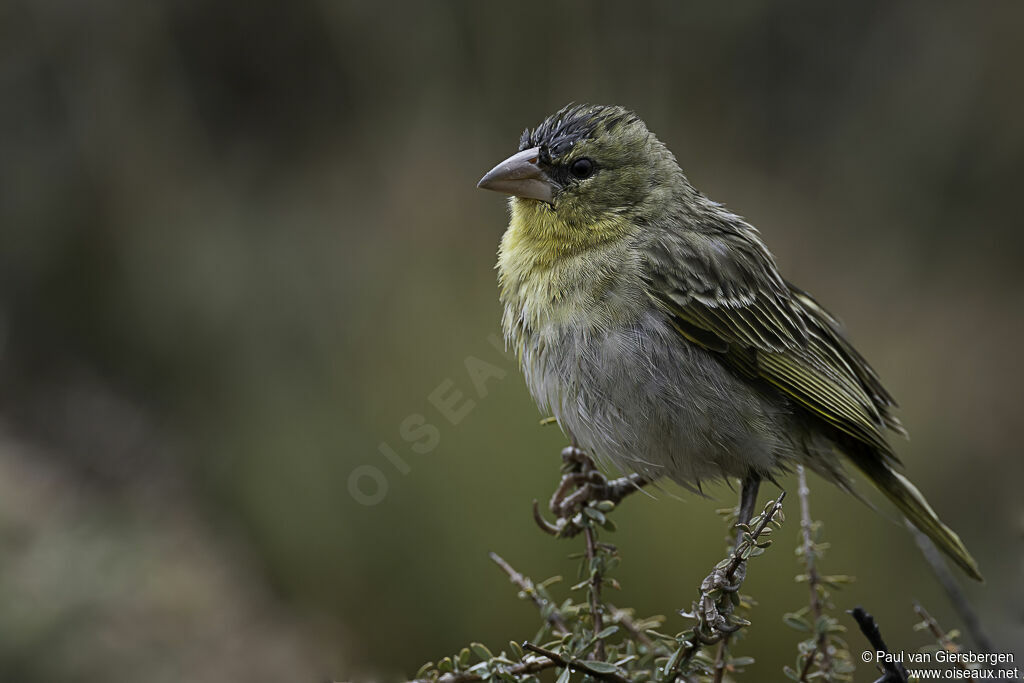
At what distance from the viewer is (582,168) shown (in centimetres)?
294

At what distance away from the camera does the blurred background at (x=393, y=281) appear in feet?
14.8

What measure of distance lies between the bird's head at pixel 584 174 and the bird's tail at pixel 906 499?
3.24 ft

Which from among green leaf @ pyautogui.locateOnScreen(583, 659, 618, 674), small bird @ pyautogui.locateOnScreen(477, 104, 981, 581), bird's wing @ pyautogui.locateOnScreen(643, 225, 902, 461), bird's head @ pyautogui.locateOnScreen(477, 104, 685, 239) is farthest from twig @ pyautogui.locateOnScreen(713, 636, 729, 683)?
bird's head @ pyautogui.locateOnScreen(477, 104, 685, 239)

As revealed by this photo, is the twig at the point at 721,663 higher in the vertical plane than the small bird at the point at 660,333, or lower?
lower

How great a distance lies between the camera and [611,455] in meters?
2.65

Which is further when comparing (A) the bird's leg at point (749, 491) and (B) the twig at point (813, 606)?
(A) the bird's leg at point (749, 491)

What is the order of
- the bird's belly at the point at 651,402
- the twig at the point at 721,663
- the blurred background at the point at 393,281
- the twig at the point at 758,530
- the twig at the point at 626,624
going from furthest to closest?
the blurred background at the point at 393,281 < the bird's belly at the point at 651,402 < the twig at the point at 626,624 < the twig at the point at 721,663 < the twig at the point at 758,530

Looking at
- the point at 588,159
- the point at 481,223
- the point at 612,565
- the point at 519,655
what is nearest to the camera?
the point at 519,655

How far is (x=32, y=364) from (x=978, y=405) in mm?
5916

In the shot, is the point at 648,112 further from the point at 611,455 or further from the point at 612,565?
the point at 612,565

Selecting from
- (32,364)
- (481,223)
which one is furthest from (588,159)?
(32,364)

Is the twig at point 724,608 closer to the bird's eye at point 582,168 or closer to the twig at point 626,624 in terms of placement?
the twig at point 626,624

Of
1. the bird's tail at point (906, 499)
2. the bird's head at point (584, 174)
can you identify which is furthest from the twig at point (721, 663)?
the bird's head at point (584, 174)

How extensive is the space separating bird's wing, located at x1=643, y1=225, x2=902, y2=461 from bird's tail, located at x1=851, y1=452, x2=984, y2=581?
6 cm
